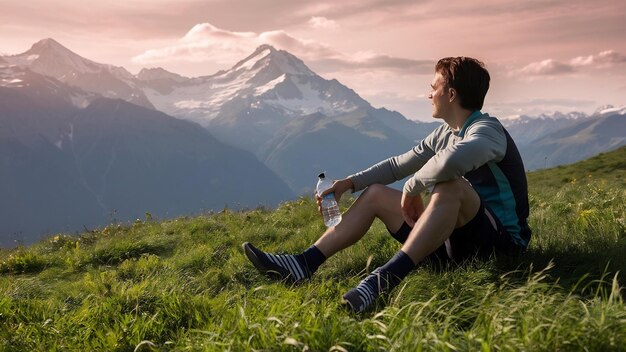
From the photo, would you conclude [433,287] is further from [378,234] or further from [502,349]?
[378,234]

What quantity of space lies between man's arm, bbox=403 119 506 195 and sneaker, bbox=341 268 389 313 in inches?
37.2

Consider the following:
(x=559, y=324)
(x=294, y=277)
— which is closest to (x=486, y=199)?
(x=294, y=277)

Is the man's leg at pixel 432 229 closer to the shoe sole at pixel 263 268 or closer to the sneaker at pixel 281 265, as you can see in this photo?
the sneaker at pixel 281 265

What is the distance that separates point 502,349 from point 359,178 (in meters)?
3.74

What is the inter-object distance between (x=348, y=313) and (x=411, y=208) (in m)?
1.71

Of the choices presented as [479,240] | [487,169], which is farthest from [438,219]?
[487,169]

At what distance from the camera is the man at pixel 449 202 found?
469 cm

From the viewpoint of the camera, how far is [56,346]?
4.03m

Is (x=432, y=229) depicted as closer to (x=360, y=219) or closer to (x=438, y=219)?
(x=438, y=219)

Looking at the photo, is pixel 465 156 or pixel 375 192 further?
pixel 375 192

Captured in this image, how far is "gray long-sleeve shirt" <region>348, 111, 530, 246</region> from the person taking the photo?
474 cm

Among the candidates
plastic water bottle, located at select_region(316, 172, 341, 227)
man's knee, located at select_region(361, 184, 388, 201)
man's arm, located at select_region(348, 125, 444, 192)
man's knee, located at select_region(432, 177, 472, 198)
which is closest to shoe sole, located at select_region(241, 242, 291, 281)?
plastic water bottle, located at select_region(316, 172, 341, 227)

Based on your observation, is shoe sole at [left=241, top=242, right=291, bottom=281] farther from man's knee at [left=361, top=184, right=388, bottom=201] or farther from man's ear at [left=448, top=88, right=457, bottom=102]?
man's ear at [left=448, top=88, right=457, bottom=102]

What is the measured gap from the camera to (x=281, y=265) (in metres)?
5.70
